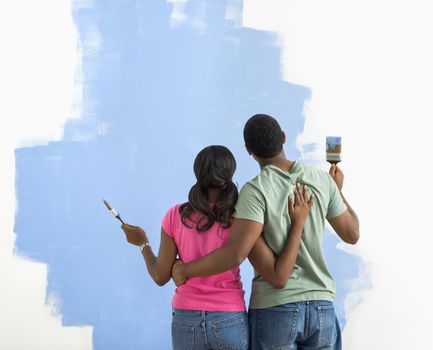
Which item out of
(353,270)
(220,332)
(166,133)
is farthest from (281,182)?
(353,270)

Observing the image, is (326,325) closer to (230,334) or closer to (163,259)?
(230,334)

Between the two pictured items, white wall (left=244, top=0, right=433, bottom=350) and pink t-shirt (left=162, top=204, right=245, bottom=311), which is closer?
pink t-shirt (left=162, top=204, right=245, bottom=311)

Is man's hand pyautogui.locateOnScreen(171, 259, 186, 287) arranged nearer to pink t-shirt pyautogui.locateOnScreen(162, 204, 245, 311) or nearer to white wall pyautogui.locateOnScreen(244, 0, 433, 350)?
pink t-shirt pyautogui.locateOnScreen(162, 204, 245, 311)

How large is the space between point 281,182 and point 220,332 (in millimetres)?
402

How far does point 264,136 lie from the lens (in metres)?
1.70

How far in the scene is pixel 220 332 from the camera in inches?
65.5

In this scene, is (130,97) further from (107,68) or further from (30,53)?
(30,53)

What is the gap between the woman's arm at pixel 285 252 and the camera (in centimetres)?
164

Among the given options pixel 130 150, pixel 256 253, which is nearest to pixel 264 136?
pixel 256 253

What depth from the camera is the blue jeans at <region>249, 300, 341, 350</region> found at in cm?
A: 165

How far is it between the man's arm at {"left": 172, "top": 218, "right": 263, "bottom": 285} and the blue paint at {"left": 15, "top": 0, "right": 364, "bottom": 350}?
97 cm

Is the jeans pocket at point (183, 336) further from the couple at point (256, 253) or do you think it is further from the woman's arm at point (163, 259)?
the woman's arm at point (163, 259)

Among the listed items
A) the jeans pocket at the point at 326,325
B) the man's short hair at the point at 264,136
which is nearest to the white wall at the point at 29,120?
the man's short hair at the point at 264,136

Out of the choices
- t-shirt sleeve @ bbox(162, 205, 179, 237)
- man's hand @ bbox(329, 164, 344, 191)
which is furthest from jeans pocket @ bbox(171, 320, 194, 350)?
man's hand @ bbox(329, 164, 344, 191)
